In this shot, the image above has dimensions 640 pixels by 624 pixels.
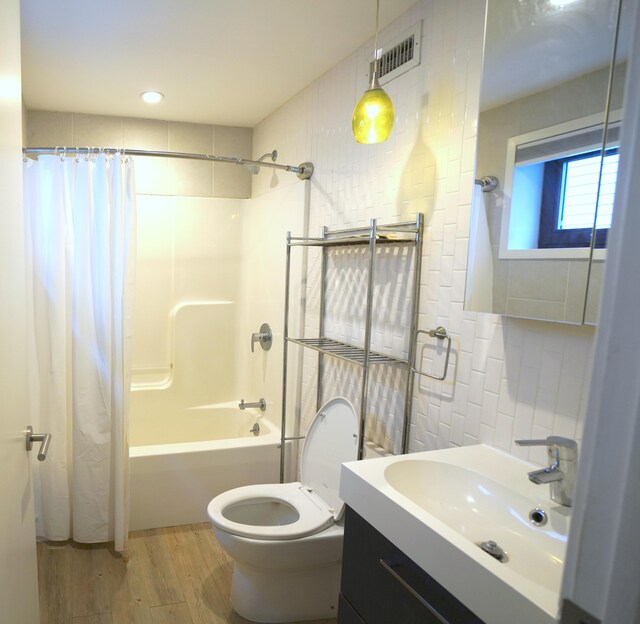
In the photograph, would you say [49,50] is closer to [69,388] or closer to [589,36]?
[69,388]

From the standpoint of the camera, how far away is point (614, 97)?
1.11 m

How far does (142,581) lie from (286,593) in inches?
28.5

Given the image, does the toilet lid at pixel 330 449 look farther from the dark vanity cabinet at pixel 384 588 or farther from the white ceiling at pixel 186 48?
the white ceiling at pixel 186 48

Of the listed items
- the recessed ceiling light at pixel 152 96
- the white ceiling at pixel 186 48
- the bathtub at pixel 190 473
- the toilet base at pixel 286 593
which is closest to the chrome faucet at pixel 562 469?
the toilet base at pixel 286 593

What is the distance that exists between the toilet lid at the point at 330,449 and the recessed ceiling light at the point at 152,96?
6.90 feet

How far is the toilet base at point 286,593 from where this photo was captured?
1940mm

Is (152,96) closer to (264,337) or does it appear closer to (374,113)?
(264,337)

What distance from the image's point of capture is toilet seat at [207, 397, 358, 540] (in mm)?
1926

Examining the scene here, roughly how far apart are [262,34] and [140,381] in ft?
8.06

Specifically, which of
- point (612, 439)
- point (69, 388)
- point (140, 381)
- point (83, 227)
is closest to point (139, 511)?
point (69, 388)

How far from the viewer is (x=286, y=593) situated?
1960 millimetres

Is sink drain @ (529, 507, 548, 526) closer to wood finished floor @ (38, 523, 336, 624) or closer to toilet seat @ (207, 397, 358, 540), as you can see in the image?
toilet seat @ (207, 397, 358, 540)

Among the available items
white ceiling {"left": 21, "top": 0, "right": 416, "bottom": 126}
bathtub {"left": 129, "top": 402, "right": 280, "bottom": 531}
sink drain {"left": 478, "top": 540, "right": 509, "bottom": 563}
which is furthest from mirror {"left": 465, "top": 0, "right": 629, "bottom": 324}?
bathtub {"left": 129, "top": 402, "right": 280, "bottom": 531}

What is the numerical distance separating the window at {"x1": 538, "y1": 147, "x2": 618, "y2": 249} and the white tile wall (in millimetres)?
249
